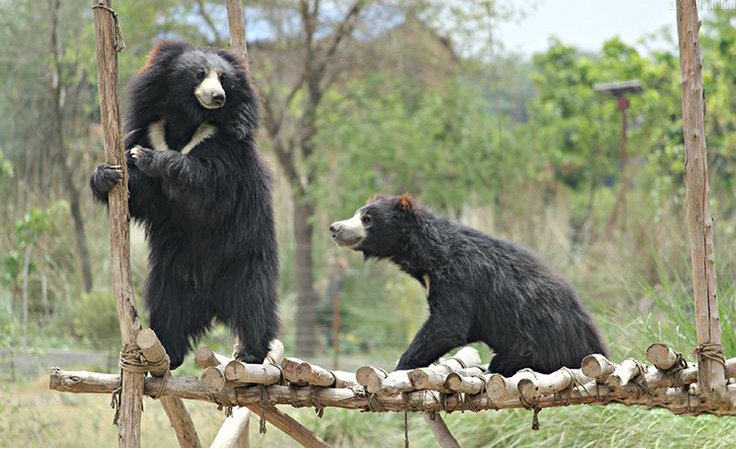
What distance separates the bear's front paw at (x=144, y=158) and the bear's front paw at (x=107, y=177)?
112 mm

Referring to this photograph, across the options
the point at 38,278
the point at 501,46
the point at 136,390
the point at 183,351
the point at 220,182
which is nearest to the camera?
the point at 136,390

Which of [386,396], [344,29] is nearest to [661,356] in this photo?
[386,396]

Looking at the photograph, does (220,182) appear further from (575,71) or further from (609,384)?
(575,71)

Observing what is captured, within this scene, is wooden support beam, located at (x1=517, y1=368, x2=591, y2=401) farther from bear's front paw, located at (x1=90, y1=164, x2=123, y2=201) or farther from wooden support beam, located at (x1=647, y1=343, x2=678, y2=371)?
bear's front paw, located at (x1=90, y1=164, x2=123, y2=201)

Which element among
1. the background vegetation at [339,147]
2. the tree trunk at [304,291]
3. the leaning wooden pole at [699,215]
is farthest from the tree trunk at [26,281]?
the leaning wooden pole at [699,215]

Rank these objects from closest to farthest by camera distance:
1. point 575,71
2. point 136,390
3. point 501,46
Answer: point 136,390
point 501,46
point 575,71

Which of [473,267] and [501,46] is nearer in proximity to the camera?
[473,267]

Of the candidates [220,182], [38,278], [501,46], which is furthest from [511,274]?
[501,46]

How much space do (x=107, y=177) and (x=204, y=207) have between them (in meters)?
0.41

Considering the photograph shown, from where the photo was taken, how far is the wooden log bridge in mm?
3350

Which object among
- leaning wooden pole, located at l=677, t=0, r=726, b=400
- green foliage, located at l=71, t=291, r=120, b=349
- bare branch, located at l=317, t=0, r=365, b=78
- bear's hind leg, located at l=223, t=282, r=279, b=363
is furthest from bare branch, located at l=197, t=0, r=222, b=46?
leaning wooden pole, located at l=677, t=0, r=726, b=400

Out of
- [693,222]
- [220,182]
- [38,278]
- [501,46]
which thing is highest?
[501,46]

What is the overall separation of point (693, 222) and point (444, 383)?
98 centimetres

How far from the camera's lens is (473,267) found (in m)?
Result: 3.81
